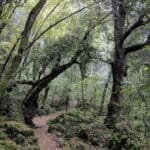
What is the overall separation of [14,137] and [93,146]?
3974mm

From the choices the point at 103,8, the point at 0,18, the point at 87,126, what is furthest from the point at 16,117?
the point at 0,18

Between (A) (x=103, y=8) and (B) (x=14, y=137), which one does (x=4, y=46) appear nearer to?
(A) (x=103, y=8)

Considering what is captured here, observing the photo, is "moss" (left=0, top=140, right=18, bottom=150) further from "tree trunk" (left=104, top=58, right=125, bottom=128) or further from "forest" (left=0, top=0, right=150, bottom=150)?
"tree trunk" (left=104, top=58, right=125, bottom=128)

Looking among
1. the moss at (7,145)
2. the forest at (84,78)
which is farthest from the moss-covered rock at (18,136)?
the moss at (7,145)

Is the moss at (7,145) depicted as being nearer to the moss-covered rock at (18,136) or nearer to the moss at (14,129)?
the moss-covered rock at (18,136)

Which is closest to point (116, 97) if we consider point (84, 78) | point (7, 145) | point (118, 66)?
point (118, 66)

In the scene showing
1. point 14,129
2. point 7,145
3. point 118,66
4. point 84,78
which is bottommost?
point 7,145

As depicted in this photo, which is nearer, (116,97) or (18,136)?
(18,136)

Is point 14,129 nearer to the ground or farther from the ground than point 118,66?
nearer to the ground

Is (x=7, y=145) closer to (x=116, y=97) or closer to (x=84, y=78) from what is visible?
(x=116, y=97)

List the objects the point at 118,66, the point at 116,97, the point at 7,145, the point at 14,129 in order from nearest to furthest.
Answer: the point at 7,145, the point at 14,129, the point at 116,97, the point at 118,66

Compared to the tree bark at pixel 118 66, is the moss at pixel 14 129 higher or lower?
lower

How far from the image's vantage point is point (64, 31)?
24234 millimetres

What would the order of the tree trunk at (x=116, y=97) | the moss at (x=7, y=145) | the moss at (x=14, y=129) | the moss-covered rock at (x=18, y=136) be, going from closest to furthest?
the moss at (x=7, y=145) < the moss-covered rock at (x=18, y=136) < the moss at (x=14, y=129) < the tree trunk at (x=116, y=97)
